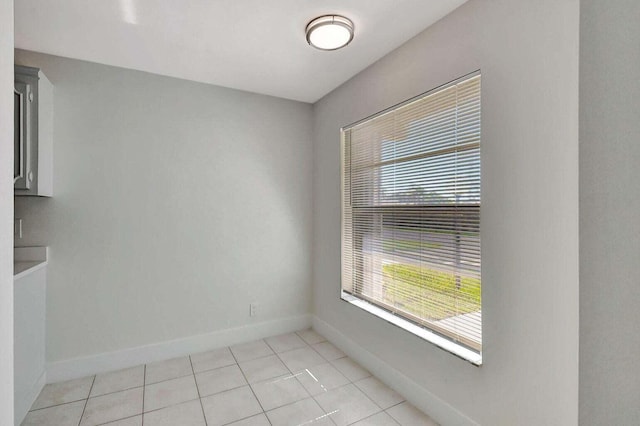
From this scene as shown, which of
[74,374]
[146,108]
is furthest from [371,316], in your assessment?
[146,108]

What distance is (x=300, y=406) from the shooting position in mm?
2158

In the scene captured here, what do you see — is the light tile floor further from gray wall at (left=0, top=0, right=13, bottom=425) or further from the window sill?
gray wall at (left=0, top=0, right=13, bottom=425)

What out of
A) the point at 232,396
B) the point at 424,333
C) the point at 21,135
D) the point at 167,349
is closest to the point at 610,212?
the point at 424,333

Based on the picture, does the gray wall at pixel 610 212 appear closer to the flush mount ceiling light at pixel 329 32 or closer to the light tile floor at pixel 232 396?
the flush mount ceiling light at pixel 329 32

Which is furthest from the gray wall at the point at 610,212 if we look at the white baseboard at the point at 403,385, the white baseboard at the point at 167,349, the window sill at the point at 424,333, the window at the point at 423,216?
the white baseboard at the point at 167,349

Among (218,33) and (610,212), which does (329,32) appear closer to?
(218,33)

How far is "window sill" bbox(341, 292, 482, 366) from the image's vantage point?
1.81m

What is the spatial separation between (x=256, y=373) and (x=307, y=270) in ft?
4.08

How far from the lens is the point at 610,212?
456 mm

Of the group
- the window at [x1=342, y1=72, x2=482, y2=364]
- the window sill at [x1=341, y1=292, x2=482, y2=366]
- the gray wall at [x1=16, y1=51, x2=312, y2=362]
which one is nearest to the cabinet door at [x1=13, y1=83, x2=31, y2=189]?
the gray wall at [x1=16, y1=51, x2=312, y2=362]

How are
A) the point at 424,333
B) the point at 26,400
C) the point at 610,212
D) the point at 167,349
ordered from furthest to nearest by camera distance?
1. the point at 167,349
2. the point at 424,333
3. the point at 26,400
4. the point at 610,212

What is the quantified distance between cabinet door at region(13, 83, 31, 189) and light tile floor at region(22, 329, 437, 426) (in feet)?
5.13

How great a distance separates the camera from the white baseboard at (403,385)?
1.89 meters

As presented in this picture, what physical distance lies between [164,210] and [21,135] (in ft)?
3.53
